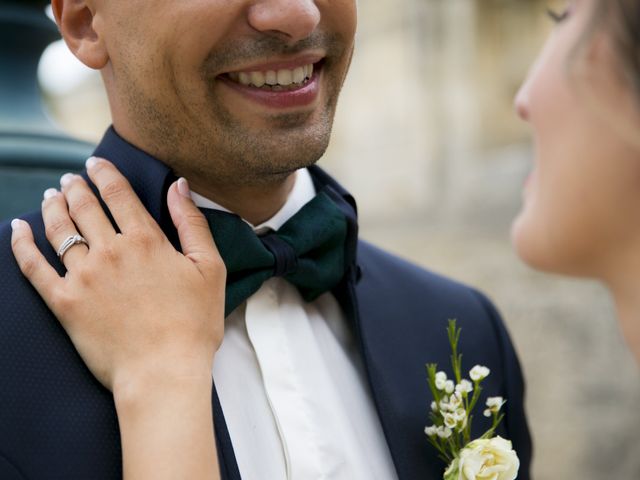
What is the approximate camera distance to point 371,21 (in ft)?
32.7

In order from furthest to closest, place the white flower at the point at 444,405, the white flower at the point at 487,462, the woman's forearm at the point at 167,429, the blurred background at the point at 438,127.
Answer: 1. the blurred background at the point at 438,127
2. the white flower at the point at 444,405
3. the white flower at the point at 487,462
4. the woman's forearm at the point at 167,429

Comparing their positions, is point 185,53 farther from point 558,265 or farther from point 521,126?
point 521,126

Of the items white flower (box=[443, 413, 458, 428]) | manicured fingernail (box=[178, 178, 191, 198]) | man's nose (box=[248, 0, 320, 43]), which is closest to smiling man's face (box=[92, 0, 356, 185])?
man's nose (box=[248, 0, 320, 43])

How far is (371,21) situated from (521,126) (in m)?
2.02

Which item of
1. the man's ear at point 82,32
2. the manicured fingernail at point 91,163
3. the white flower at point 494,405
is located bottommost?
the white flower at point 494,405

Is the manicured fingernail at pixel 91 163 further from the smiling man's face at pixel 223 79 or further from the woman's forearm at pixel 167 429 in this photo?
the woman's forearm at pixel 167 429

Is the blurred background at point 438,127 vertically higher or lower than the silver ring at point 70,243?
lower

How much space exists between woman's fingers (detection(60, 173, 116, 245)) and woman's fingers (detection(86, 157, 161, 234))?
0.08 feet

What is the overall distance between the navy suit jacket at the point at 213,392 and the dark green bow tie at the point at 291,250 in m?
0.11

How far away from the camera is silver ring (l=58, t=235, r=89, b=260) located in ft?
6.36

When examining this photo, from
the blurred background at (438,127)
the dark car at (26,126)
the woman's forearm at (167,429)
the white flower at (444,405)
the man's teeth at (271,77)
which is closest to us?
the woman's forearm at (167,429)

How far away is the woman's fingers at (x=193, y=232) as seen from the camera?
1.95m

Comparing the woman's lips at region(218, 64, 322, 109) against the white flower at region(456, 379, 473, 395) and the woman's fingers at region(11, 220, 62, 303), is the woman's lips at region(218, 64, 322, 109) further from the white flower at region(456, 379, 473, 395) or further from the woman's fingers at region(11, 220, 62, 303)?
the white flower at region(456, 379, 473, 395)

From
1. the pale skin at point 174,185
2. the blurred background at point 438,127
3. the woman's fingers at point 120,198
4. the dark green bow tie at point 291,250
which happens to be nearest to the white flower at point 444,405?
the dark green bow tie at point 291,250
